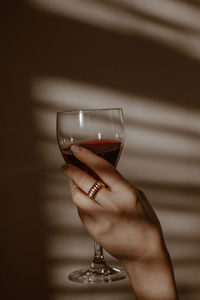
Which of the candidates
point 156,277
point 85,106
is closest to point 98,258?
point 156,277

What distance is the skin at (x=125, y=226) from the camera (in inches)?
34.7

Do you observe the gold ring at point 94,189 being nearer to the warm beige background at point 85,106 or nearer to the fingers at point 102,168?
the fingers at point 102,168

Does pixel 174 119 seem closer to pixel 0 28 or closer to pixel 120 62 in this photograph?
pixel 120 62

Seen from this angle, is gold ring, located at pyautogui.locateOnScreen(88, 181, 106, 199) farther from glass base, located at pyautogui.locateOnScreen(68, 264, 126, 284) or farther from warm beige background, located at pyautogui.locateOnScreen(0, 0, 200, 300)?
warm beige background, located at pyautogui.locateOnScreen(0, 0, 200, 300)

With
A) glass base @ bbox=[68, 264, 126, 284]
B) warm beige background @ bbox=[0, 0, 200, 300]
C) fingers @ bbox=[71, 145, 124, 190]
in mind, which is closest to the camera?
fingers @ bbox=[71, 145, 124, 190]

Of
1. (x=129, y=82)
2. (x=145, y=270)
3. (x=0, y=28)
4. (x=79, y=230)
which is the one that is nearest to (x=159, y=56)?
(x=129, y=82)

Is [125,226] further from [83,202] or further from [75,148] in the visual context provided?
[75,148]

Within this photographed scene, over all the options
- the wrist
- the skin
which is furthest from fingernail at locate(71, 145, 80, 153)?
the wrist

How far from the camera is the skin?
2.89 feet

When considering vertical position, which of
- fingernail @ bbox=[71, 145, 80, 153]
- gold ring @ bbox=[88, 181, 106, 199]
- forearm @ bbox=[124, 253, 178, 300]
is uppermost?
fingernail @ bbox=[71, 145, 80, 153]

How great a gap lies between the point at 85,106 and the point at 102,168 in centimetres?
49

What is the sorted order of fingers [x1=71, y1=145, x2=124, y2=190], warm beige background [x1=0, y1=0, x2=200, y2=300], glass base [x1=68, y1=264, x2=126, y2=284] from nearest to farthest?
fingers [x1=71, y1=145, x2=124, y2=190] < glass base [x1=68, y1=264, x2=126, y2=284] < warm beige background [x1=0, y1=0, x2=200, y2=300]

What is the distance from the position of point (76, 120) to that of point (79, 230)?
524mm

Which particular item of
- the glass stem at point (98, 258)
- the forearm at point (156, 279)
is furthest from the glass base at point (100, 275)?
the forearm at point (156, 279)
